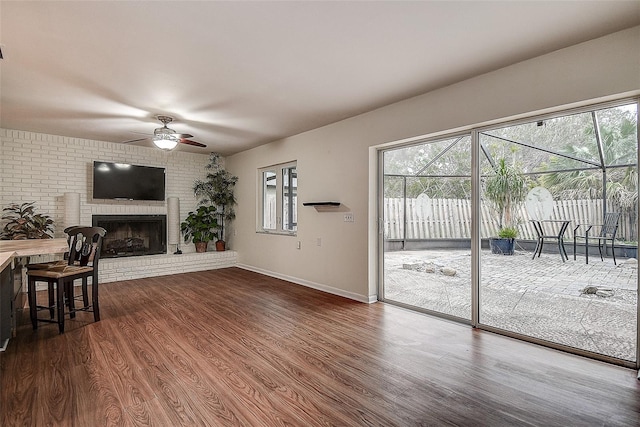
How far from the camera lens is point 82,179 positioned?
5.61m

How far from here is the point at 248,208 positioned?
657 centimetres

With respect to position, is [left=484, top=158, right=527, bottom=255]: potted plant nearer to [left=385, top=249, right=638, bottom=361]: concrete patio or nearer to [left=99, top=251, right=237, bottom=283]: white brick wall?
[left=385, top=249, right=638, bottom=361]: concrete patio


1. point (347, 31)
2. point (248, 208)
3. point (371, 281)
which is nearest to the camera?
point (347, 31)

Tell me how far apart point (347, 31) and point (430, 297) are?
9.69 ft

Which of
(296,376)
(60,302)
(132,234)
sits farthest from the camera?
(132,234)

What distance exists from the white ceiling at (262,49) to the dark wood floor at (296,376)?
2497mm

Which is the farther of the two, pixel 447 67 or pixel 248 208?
pixel 248 208

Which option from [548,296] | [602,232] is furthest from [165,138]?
[602,232]

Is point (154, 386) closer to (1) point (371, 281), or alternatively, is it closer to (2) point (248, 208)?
(1) point (371, 281)

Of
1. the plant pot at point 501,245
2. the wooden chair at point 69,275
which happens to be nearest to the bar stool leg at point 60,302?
the wooden chair at point 69,275

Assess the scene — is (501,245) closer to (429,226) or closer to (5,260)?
(429,226)

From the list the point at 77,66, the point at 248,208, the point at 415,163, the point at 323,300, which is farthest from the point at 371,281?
the point at 77,66

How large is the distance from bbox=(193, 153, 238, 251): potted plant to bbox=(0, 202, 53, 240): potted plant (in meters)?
2.58

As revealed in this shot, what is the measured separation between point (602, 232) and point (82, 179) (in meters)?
7.27
